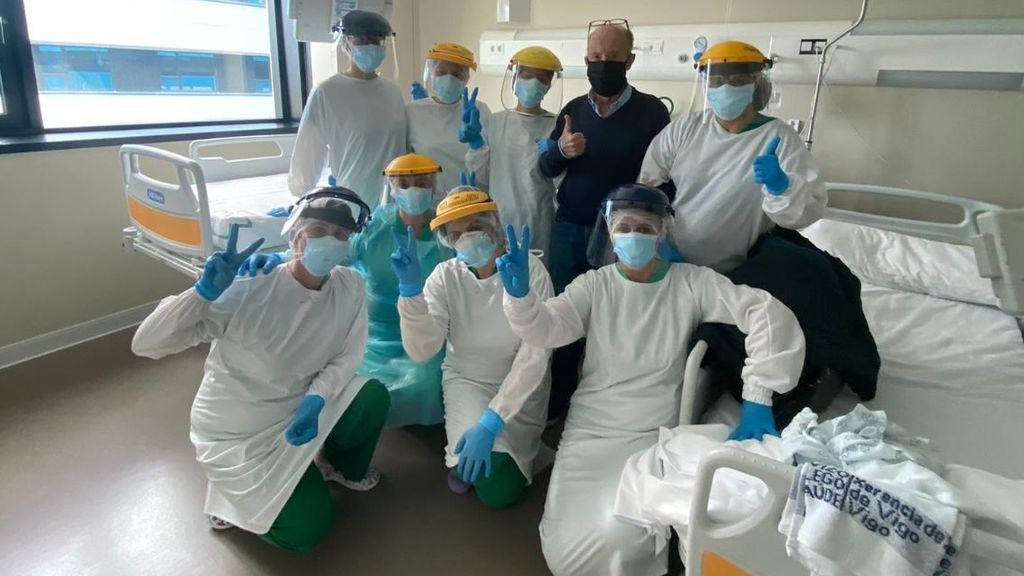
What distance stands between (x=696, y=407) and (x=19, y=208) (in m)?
3.29

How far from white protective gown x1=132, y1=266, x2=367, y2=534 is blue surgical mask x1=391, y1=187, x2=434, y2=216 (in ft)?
1.45

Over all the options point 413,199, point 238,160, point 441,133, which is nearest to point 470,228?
point 413,199

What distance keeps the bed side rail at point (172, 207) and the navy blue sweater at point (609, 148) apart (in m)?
1.44

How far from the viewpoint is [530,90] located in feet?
8.29

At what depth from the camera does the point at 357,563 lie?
196 centimetres

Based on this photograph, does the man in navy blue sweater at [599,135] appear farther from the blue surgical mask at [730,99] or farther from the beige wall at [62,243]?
the beige wall at [62,243]

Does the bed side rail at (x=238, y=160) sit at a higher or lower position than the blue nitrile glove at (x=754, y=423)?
higher

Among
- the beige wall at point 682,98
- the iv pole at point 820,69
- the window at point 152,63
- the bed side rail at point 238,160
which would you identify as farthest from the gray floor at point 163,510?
the iv pole at point 820,69

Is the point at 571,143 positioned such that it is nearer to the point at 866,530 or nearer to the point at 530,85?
the point at 530,85

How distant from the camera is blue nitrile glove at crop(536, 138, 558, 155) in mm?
2416

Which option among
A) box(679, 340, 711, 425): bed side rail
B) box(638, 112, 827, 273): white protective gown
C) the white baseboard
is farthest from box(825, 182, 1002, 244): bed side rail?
the white baseboard

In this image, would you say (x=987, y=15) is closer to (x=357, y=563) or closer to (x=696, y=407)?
(x=696, y=407)

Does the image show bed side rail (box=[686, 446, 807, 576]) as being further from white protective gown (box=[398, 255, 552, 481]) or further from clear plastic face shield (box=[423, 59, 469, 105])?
clear plastic face shield (box=[423, 59, 469, 105])

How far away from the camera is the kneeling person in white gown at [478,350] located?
6.69ft
